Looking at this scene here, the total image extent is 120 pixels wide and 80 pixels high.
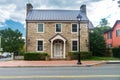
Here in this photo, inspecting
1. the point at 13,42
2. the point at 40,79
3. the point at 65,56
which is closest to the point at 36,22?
the point at 65,56

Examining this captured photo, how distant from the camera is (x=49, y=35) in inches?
1480

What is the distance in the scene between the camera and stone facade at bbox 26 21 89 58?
123 ft

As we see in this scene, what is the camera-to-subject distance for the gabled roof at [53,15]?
38125 mm

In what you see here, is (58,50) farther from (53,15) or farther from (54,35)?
(53,15)

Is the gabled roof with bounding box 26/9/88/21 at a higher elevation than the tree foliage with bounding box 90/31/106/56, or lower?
higher

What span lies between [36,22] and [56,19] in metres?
3.11

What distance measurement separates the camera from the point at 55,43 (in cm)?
3781

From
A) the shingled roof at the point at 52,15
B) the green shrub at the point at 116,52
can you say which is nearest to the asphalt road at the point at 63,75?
the shingled roof at the point at 52,15

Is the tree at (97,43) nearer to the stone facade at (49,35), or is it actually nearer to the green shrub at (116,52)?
the green shrub at (116,52)

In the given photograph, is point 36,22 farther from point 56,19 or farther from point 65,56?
point 65,56

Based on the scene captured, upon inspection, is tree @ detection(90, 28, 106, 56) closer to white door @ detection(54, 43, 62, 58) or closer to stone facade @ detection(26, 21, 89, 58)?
stone facade @ detection(26, 21, 89, 58)

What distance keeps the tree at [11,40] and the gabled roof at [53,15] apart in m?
34.2

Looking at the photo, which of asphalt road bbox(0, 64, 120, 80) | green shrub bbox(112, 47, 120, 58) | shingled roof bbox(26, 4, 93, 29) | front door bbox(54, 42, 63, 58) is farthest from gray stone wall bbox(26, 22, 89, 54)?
asphalt road bbox(0, 64, 120, 80)

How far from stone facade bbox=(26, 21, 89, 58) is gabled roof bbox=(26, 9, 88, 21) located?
79 cm
